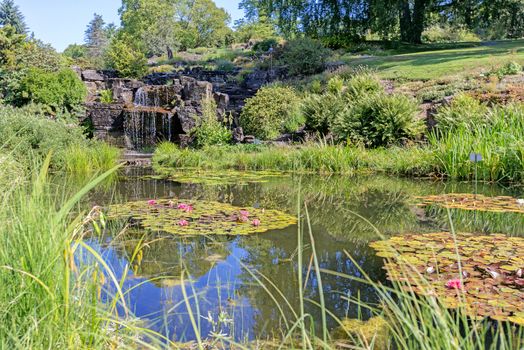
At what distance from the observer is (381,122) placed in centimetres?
1134

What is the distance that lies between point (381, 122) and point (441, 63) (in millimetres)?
7751

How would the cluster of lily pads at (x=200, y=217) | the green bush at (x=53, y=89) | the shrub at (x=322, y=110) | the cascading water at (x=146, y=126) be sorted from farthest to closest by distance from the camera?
the green bush at (x=53, y=89) < the cascading water at (x=146, y=126) < the shrub at (x=322, y=110) < the cluster of lily pads at (x=200, y=217)

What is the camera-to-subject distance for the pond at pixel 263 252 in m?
2.76

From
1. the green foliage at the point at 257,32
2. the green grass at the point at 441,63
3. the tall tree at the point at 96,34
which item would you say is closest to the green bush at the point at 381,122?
the green grass at the point at 441,63

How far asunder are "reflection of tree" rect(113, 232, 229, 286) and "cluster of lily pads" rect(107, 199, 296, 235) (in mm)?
176

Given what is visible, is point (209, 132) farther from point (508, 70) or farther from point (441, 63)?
point (441, 63)

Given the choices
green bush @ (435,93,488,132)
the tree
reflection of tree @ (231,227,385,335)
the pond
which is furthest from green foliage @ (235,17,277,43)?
reflection of tree @ (231,227,385,335)

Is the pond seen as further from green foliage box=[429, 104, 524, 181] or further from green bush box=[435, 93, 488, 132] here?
green bush box=[435, 93, 488, 132]

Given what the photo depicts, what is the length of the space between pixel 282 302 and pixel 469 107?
892 centimetres

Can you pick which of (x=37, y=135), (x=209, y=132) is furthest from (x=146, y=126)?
(x=37, y=135)

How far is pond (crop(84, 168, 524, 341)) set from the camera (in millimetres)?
2764

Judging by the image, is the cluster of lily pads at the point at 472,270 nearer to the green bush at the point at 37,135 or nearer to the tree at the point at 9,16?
the green bush at the point at 37,135

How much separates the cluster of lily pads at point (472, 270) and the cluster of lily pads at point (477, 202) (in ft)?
4.04

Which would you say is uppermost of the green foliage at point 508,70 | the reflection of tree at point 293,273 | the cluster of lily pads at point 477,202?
the green foliage at point 508,70
